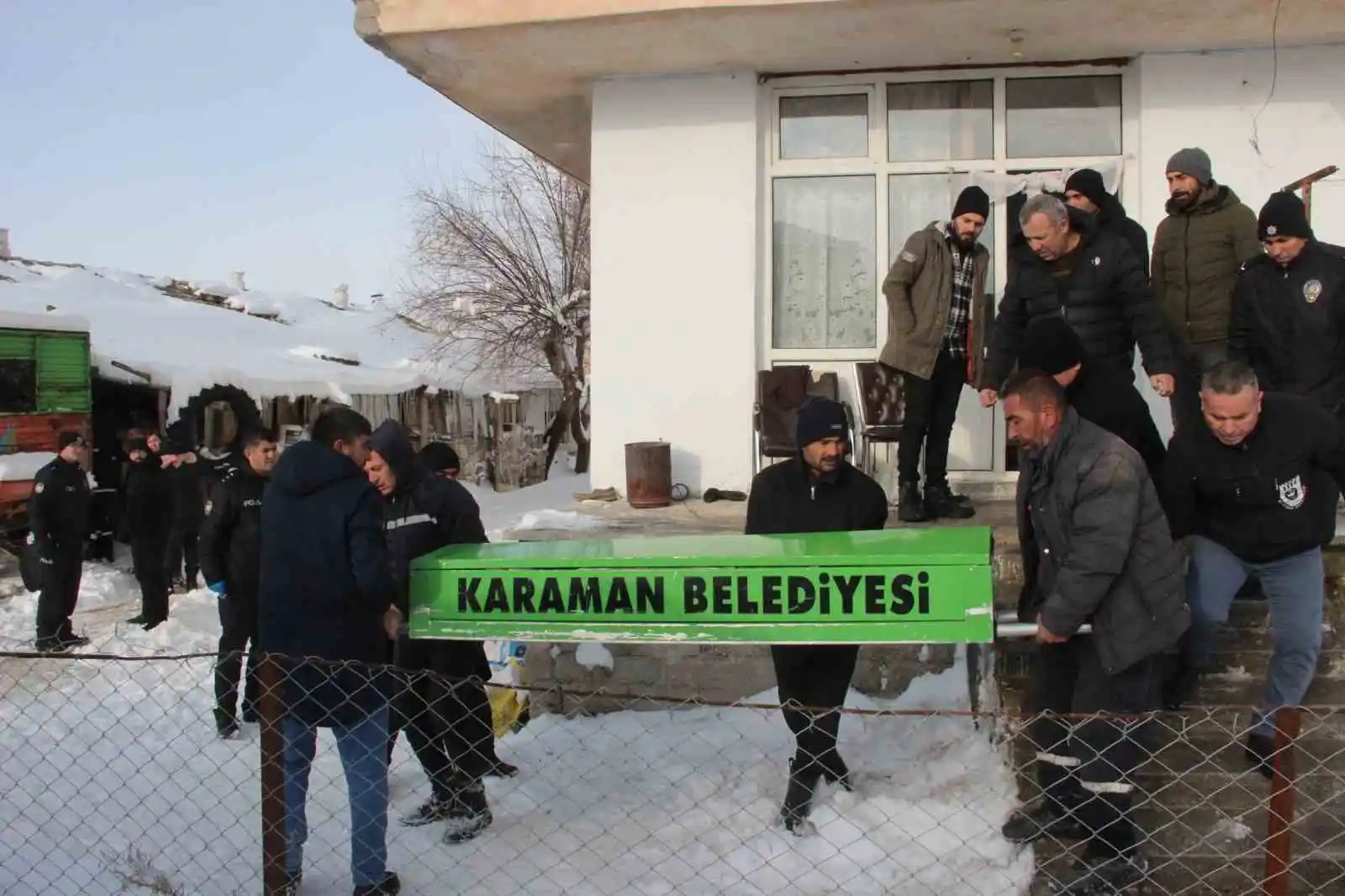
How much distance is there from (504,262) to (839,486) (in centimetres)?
A: 2026

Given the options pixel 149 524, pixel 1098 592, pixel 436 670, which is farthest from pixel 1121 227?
pixel 149 524

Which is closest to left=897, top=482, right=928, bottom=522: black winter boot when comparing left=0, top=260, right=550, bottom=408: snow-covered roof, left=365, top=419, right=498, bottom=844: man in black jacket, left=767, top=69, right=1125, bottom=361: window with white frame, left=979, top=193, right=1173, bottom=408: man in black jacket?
left=979, top=193, right=1173, bottom=408: man in black jacket

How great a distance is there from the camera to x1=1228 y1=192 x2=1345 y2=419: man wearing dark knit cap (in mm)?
4676

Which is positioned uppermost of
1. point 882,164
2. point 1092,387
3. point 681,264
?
point 882,164

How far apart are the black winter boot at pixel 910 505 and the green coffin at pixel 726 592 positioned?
7.37 feet

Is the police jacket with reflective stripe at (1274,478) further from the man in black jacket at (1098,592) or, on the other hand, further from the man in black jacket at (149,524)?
the man in black jacket at (149,524)

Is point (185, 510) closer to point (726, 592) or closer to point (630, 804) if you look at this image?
point (630, 804)

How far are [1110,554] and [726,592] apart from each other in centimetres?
125

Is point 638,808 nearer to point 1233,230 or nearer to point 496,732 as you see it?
point 496,732

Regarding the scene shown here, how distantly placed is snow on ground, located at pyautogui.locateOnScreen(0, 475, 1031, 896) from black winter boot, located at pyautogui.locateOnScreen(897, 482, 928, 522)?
909 mm

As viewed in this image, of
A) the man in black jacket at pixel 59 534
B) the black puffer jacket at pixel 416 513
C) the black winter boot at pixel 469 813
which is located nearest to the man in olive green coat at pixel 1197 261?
the black puffer jacket at pixel 416 513

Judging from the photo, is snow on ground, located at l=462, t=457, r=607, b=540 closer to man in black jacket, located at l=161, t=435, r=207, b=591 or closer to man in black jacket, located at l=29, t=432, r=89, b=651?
man in black jacket, located at l=161, t=435, r=207, b=591

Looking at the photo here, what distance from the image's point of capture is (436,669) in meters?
4.88

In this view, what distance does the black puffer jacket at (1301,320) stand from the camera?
4695mm
